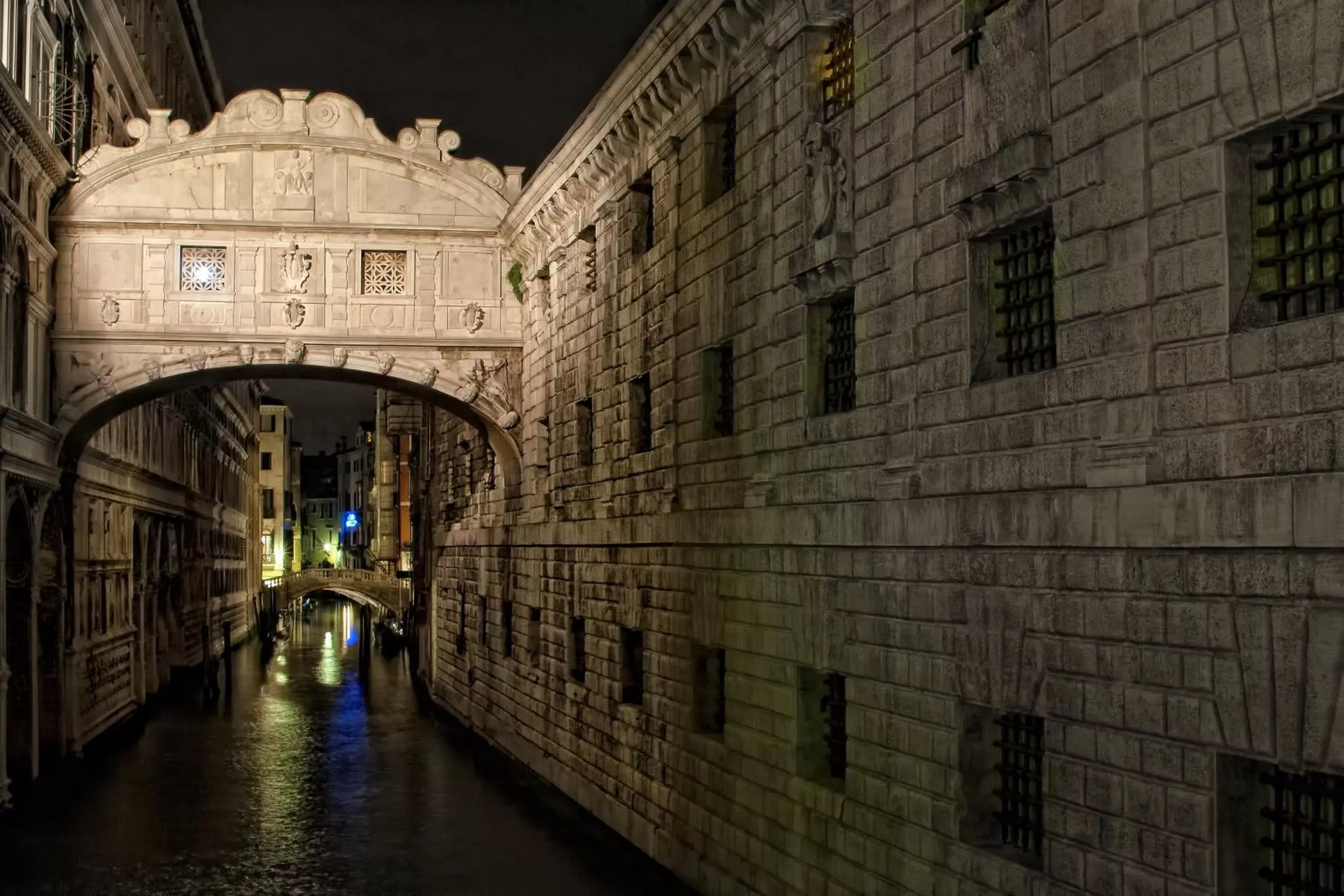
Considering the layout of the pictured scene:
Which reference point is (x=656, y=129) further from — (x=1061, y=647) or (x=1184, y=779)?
(x=1184, y=779)

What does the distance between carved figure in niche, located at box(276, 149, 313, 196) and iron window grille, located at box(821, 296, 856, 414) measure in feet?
48.3

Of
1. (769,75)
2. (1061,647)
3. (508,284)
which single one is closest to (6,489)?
(508,284)

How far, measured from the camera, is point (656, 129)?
61.2ft

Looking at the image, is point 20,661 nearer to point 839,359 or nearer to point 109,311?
point 109,311

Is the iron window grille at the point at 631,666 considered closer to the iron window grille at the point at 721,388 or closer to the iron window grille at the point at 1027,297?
the iron window grille at the point at 721,388

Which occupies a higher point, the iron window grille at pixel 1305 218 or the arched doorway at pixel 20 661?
the iron window grille at pixel 1305 218

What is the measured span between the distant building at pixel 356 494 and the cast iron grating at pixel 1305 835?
11071 cm

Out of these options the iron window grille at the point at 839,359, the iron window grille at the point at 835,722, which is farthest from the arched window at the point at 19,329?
the iron window grille at the point at 835,722

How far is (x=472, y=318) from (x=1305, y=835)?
65.6 ft

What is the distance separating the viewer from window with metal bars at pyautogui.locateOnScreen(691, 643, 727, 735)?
648 inches

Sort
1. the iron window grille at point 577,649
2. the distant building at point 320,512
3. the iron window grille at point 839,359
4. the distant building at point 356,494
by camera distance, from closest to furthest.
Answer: the iron window grille at point 839,359, the iron window grille at point 577,649, the distant building at point 356,494, the distant building at point 320,512

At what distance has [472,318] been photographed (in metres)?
26.3

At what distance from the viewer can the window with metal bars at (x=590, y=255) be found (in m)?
22.2

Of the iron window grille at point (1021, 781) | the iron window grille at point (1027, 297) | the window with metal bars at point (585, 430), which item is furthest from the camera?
the window with metal bars at point (585, 430)
